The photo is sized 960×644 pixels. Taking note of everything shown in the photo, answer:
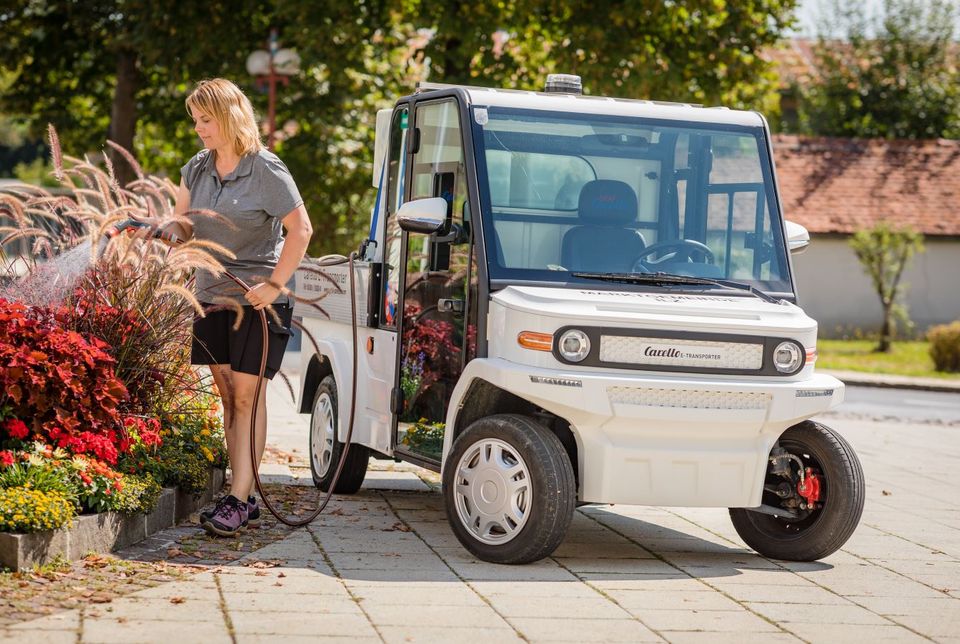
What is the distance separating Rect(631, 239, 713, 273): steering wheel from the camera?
24.1 ft

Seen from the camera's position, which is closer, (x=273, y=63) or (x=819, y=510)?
(x=819, y=510)

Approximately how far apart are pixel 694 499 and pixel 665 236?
1.45 meters

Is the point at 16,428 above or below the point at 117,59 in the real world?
below

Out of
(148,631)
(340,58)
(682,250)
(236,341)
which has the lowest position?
(148,631)

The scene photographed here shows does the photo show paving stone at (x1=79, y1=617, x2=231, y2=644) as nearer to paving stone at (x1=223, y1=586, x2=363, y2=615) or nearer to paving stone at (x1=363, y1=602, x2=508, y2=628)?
paving stone at (x1=223, y1=586, x2=363, y2=615)

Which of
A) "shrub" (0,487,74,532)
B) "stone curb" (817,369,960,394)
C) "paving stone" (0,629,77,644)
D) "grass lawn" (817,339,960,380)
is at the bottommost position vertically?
"grass lawn" (817,339,960,380)

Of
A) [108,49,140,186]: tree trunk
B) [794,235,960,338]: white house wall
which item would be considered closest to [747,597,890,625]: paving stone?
[108,49,140,186]: tree trunk

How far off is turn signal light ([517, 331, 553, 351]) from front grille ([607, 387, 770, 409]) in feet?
1.11

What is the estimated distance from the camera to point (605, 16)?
2250cm

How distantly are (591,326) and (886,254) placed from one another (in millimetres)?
26125

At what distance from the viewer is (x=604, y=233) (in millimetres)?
7312

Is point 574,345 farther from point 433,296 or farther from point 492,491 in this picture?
point 433,296

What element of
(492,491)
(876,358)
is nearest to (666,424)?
(492,491)

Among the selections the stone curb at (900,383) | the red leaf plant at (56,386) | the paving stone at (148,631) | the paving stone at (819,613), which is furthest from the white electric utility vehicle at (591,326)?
the stone curb at (900,383)
